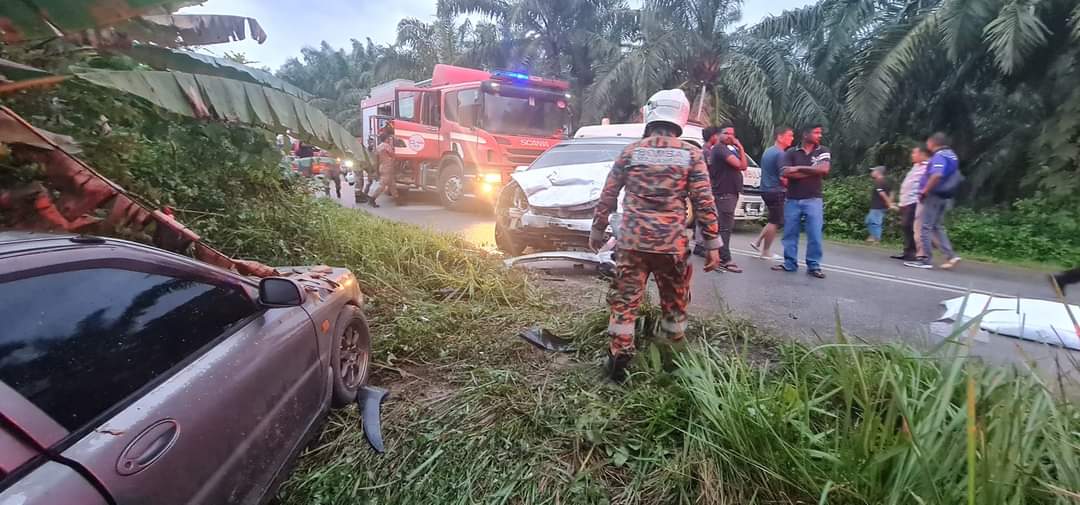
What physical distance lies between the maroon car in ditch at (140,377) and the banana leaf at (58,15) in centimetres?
150

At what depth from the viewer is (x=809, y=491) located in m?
1.92

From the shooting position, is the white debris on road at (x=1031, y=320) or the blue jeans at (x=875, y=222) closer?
the white debris on road at (x=1031, y=320)

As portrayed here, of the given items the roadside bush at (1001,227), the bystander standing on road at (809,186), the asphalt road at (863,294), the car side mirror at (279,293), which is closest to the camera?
the car side mirror at (279,293)

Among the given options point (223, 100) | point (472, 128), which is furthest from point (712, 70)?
point (223, 100)

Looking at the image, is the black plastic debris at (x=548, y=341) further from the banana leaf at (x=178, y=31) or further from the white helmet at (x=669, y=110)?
the banana leaf at (x=178, y=31)

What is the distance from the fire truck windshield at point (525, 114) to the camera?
1138 cm

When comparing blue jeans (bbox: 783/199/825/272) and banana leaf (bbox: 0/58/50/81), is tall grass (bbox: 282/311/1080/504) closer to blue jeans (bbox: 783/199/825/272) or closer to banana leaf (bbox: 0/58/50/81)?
banana leaf (bbox: 0/58/50/81)

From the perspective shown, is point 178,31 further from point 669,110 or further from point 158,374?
point 669,110

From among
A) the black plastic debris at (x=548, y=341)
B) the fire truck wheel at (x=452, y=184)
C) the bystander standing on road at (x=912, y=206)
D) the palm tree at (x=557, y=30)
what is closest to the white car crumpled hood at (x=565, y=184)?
the black plastic debris at (x=548, y=341)

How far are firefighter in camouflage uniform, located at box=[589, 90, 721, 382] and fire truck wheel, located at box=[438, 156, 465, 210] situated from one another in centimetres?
904

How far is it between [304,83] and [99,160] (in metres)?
45.0

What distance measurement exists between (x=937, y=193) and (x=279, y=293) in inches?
293

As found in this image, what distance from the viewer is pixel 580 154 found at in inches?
296

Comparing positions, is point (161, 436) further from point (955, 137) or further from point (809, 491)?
point (955, 137)
